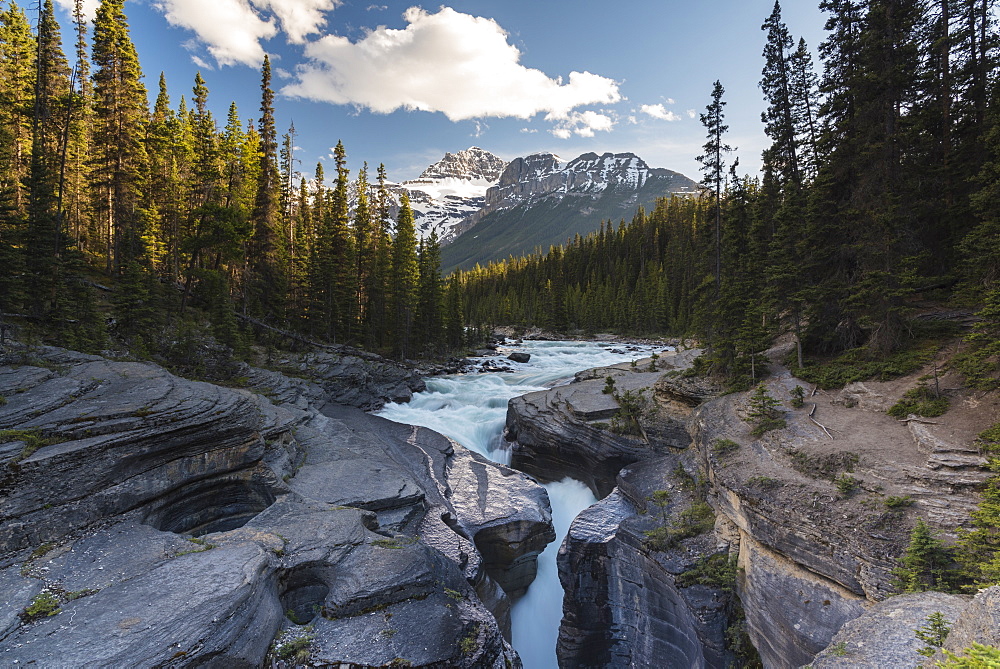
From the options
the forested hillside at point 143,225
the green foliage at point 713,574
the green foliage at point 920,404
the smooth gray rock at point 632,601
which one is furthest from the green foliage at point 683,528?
the forested hillside at point 143,225

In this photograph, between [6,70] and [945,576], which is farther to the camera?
[6,70]

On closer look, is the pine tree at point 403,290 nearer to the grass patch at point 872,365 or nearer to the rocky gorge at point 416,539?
the rocky gorge at point 416,539

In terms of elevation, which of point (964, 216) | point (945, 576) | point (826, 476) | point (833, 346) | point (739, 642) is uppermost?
point (964, 216)

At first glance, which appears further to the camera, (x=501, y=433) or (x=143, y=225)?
(x=143, y=225)

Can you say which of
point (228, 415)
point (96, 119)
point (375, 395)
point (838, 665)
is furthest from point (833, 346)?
point (96, 119)

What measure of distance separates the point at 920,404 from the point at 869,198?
8021mm

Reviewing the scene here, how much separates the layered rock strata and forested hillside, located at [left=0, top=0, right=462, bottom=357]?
371 inches

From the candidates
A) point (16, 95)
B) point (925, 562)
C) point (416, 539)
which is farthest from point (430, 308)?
point (925, 562)

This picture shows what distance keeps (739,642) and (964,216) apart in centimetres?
1569

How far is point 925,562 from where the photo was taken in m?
6.64

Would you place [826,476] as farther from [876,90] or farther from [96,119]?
[96,119]

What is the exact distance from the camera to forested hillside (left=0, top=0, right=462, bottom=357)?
1761cm

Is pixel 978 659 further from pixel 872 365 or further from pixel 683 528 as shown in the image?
pixel 872 365

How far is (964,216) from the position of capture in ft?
43.2
